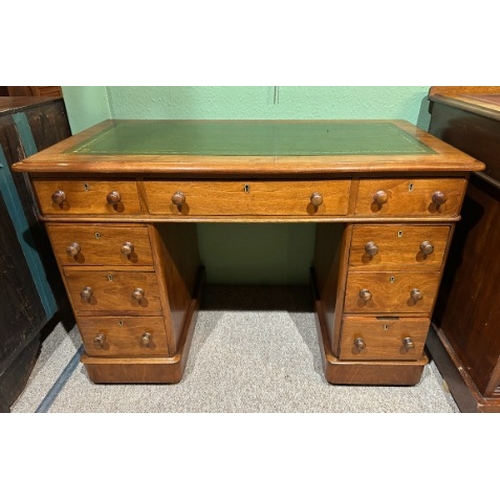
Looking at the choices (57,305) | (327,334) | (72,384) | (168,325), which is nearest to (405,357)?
(327,334)

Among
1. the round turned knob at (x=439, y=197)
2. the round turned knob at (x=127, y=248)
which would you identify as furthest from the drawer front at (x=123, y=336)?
the round turned knob at (x=439, y=197)

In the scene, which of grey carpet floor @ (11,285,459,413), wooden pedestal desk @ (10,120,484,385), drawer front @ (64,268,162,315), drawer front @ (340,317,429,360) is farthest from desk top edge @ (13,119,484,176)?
grey carpet floor @ (11,285,459,413)

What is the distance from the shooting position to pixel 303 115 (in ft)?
5.13

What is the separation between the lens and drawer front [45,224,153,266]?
1.13 m

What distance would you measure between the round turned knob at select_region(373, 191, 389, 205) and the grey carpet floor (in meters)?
0.74

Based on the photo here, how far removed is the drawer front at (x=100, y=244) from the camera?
113cm

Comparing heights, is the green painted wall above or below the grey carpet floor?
above

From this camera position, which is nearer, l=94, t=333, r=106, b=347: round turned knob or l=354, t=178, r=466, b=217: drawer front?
l=354, t=178, r=466, b=217: drawer front

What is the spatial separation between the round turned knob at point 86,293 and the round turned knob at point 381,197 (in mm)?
940

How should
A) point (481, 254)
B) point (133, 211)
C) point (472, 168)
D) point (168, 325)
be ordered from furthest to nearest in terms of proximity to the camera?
point (168, 325)
point (481, 254)
point (133, 211)
point (472, 168)

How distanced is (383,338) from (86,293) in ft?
3.32

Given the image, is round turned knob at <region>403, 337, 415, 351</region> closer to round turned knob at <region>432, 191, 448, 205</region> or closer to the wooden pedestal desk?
the wooden pedestal desk

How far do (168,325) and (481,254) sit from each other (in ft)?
3.50

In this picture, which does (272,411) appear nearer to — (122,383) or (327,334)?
(327,334)
